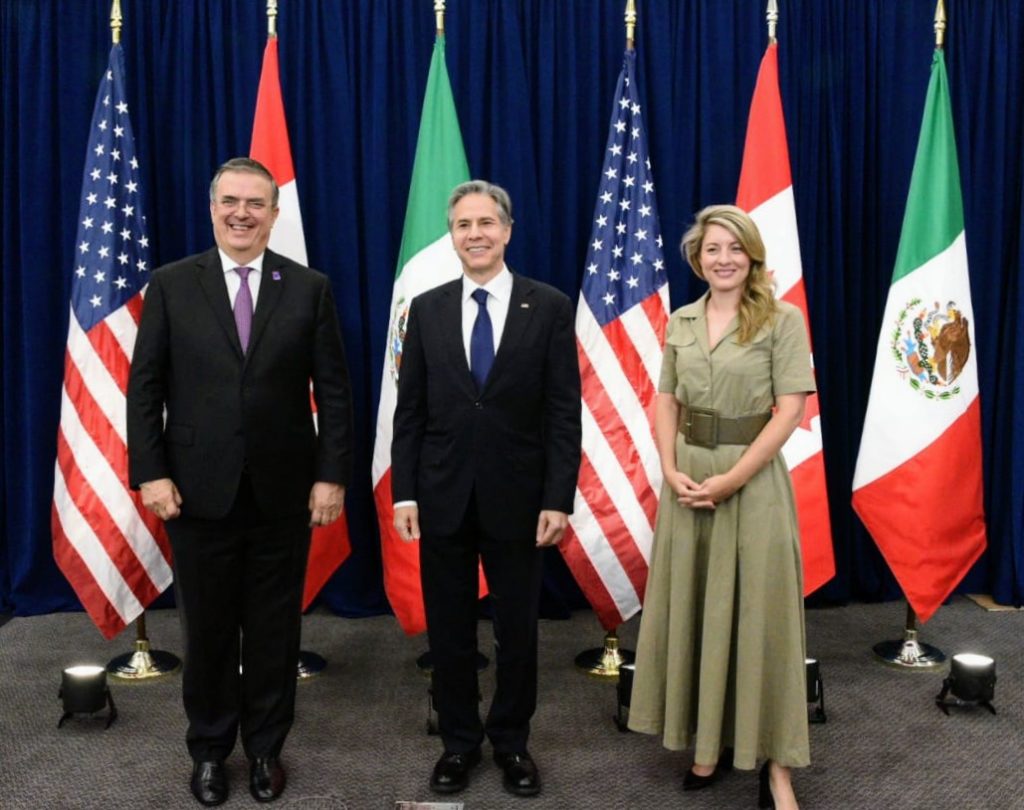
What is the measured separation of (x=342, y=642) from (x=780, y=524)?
1961 mm

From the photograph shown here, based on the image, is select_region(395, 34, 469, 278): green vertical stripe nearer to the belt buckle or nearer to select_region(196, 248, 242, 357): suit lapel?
select_region(196, 248, 242, 357): suit lapel

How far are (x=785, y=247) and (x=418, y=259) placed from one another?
125cm

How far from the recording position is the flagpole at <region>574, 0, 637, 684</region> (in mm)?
3371

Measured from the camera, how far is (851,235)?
157 inches

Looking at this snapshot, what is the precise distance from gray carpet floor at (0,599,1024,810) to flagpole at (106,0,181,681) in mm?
83

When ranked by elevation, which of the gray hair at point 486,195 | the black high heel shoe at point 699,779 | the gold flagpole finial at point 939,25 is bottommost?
the black high heel shoe at point 699,779

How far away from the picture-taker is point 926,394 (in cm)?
345

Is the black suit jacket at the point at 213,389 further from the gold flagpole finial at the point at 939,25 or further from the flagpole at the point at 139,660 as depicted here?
the gold flagpole finial at the point at 939,25

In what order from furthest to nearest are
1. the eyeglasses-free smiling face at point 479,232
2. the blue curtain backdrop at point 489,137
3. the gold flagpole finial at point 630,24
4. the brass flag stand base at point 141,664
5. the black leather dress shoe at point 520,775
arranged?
1. the blue curtain backdrop at point 489,137
2. the gold flagpole finial at point 630,24
3. the brass flag stand base at point 141,664
4. the black leather dress shoe at point 520,775
5. the eyeglasses-free smiling face at point 479,232

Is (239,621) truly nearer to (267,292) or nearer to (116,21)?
(267,292)

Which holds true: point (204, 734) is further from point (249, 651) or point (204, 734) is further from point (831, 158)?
point (831, 158)

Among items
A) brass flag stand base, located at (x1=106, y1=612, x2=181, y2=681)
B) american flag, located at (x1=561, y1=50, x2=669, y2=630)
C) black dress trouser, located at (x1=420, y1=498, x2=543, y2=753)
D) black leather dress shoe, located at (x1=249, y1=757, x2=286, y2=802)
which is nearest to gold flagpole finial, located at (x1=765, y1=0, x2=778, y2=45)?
american flag, located at (x1=561, y1=50, x2=669, y2=630)

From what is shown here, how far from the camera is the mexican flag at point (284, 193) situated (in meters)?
3.38

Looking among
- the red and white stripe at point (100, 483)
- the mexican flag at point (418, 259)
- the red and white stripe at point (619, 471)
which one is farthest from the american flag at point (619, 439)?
the red and white stripe at point (100, 483)
